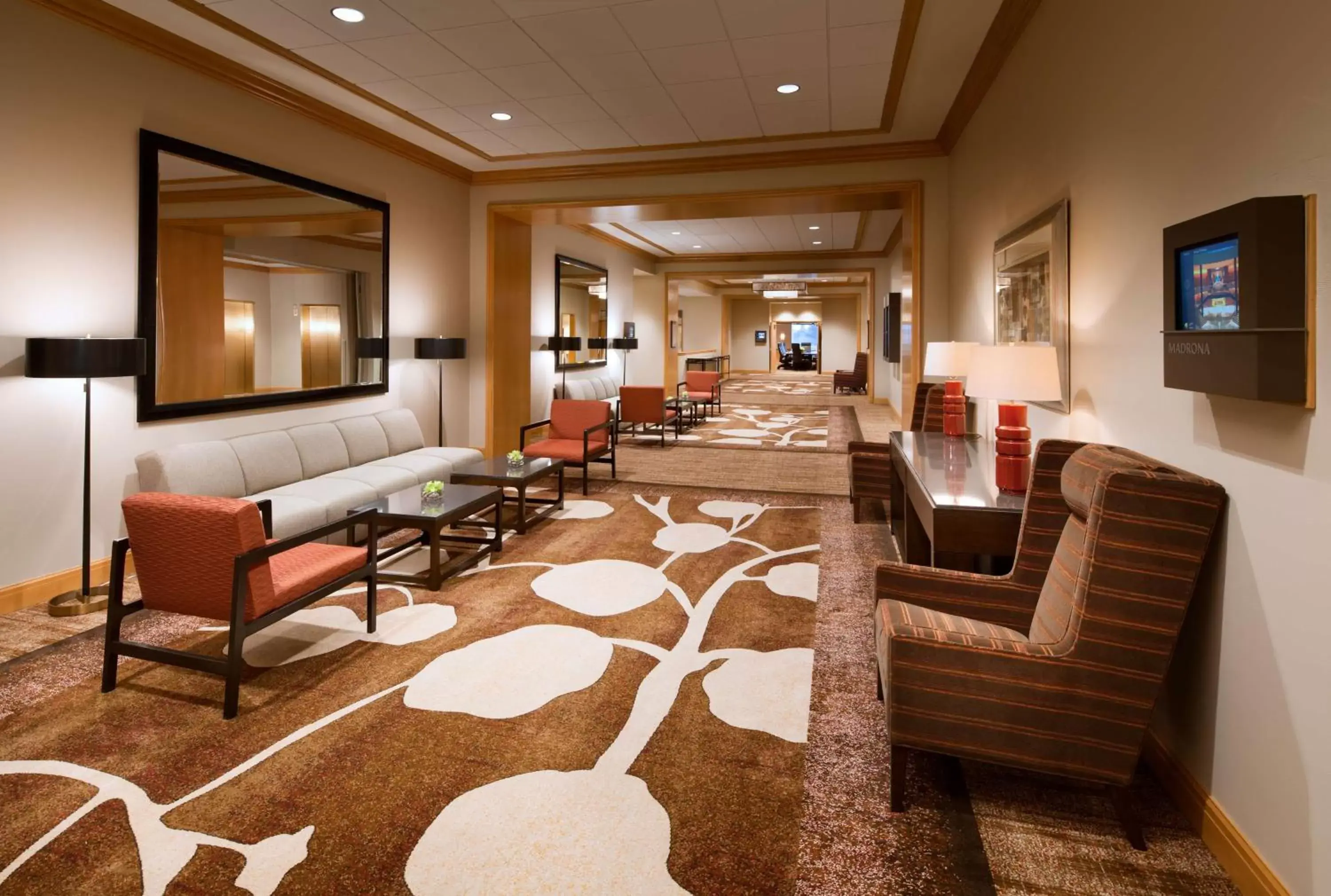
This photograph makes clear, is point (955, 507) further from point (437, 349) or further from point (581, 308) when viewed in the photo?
point (581, 308)

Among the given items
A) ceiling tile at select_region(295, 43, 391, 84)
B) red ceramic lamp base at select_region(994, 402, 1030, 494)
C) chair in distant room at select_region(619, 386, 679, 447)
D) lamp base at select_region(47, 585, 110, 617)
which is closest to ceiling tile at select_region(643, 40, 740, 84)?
ceiling tile at select_region(295, 43, 391, 84)

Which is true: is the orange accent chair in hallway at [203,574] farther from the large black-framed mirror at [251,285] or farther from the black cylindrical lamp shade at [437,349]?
the black cylindrical lamp shade at [437,349]

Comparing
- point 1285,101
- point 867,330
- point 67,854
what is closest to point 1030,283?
point 1285,101

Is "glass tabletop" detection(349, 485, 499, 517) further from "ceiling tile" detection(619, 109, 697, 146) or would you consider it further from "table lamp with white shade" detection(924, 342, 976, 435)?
"ceiling tile" detection(619, 109, 697, 146)

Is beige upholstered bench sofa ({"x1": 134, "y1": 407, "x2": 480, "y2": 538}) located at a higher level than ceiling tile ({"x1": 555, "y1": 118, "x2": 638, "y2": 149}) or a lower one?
lower

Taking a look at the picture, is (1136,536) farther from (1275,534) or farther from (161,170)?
(161,170)

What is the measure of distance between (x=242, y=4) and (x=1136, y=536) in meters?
4.59

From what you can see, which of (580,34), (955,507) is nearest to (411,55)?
(580,34)

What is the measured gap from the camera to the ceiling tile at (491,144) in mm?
5902

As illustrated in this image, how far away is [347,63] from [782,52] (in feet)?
8.80

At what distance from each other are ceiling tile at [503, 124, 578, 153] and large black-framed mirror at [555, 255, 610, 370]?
2.89 metres

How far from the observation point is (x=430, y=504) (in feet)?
13.2

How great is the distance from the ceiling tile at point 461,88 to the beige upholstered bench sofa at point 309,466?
7.88ft

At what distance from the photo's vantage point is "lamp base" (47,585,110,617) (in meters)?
3.38
